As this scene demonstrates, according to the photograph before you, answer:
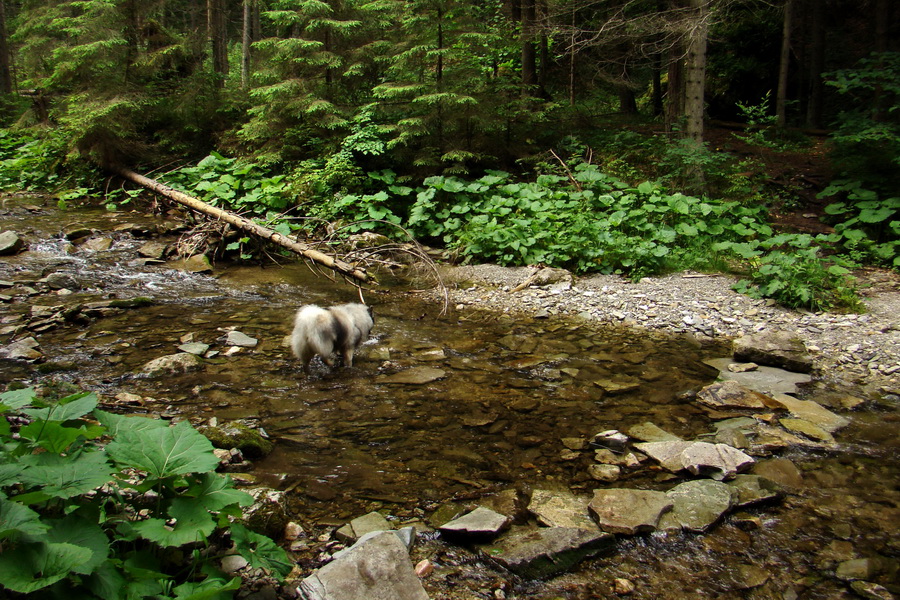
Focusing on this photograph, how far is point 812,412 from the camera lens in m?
5.06

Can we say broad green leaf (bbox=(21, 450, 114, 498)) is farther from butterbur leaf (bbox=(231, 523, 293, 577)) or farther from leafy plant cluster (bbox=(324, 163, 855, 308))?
leafy plant cluster (bbox=(324, 163, 855, 308))

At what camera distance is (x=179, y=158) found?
46.7 feet

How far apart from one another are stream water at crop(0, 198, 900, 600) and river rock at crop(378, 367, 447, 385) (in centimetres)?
8

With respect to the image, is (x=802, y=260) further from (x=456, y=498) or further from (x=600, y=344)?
(x=456, y=498)

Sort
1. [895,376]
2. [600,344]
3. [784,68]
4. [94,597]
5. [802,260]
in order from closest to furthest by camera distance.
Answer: [94,597] → [895,376] → [600,344] → [802,260] → [784,68]

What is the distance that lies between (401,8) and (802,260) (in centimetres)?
904

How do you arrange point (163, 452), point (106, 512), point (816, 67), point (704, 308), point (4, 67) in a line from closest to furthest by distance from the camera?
1. point (163, 452)
2. point (106, 512)
3. point (704, 308)
4. point (816, 67)
5. point (4, 67)

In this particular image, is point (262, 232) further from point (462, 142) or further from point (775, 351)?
point (775, 351)

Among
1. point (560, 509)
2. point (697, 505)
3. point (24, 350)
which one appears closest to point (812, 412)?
point (697, 505)

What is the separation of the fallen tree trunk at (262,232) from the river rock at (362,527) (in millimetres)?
5004

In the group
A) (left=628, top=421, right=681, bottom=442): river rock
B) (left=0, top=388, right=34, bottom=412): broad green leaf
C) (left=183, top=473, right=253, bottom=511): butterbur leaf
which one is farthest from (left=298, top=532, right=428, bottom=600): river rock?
(left=628, top=421, right=681, bottom=442): river rock

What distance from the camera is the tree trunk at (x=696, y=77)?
385 inches

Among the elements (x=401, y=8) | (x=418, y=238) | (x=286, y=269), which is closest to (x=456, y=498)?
(x=286, y=269)

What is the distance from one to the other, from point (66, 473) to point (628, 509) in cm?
318
